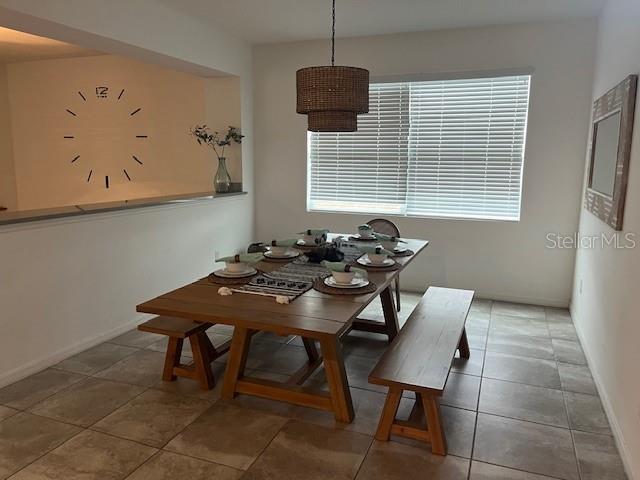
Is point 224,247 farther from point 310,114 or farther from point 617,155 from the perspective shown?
point 617,155

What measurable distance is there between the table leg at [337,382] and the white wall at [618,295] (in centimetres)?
125

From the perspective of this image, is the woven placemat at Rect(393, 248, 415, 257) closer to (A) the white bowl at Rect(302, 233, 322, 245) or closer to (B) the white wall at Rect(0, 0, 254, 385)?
(A) the white bowl at Rect(302, 233, 322, 245)

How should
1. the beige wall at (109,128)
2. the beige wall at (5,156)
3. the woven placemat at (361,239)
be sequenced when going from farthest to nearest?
the beige wall at (5,156)
the beige wall at (109,128)
the woven placemat at (361,239)

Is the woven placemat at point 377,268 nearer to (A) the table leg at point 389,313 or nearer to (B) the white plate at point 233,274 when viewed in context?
(A) the table leg at point 389,313

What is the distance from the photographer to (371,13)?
13.1 feet

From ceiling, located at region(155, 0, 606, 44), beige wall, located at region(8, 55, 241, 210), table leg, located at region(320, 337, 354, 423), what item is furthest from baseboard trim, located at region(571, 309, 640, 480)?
beige wall, located at region(8, 55, 241, 210)

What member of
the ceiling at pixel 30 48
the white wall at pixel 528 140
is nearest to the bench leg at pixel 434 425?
the white wall at pixel 528 140

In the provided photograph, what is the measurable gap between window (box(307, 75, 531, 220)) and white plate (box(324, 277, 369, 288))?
2470mm

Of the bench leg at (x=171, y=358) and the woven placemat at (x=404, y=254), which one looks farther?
the woven placemat at (x=404, y=254)

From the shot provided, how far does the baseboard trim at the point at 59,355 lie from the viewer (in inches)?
110

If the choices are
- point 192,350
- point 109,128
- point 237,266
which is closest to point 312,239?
point 237,266

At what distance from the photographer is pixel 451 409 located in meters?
2.57

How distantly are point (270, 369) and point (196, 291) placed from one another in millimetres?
865

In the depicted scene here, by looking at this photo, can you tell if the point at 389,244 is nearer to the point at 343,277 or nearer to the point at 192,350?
the point at 343,277
